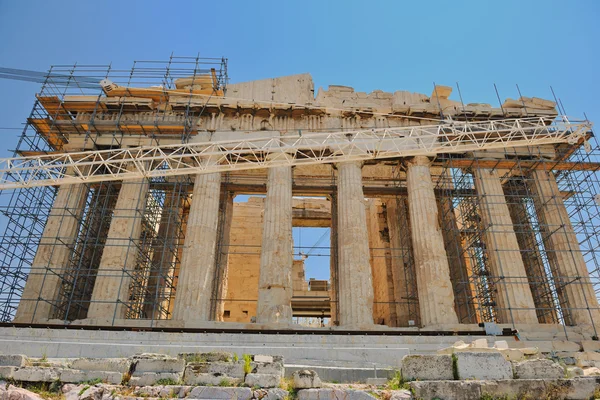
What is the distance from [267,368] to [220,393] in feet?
3.29

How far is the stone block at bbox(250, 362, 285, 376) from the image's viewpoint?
8.91 metres

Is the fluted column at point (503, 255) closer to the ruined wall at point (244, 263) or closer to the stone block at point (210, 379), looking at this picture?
the ruined wall at point (244, 263)

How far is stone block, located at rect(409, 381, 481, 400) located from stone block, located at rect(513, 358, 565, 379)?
3.32ft

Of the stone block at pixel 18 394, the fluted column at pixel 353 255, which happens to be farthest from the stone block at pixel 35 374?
the fluted column at pixel 353 255

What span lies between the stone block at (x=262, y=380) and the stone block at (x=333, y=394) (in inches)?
22.7

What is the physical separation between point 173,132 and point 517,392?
1830cm

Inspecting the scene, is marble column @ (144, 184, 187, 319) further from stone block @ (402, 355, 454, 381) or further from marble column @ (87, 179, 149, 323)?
stone block @ (402, 355, 454, 381)

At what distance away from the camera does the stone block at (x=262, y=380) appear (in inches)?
339

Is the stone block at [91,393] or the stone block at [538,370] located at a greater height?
the stone block at [538,370]

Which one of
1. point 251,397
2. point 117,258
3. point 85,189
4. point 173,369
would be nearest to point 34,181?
point 85,189

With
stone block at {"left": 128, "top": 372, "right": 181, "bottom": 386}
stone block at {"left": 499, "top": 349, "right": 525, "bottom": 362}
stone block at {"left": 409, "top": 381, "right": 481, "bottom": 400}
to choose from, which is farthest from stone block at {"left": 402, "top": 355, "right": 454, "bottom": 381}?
stone block at {"left": 128, "top": 372, "right": 181, "bottom": 386}

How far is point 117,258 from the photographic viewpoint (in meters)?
20.0

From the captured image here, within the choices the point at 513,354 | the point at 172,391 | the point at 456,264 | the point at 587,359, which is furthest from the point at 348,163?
the point at 172,391

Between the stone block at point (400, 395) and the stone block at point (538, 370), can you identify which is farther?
the stone block at point (538, 370)
